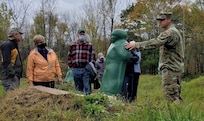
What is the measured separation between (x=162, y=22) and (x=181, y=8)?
4410cm

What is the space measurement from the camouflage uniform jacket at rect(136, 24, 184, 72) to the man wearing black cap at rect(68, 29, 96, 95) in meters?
2.47

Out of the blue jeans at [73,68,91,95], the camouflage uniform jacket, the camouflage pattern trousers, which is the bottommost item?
the blue jeans at [73,68,91,95]

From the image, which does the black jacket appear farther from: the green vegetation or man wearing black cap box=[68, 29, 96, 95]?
the green vegetation

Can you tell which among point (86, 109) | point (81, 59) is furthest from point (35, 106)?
point (81, 59)

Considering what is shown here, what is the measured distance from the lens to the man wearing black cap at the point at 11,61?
23.6 feet

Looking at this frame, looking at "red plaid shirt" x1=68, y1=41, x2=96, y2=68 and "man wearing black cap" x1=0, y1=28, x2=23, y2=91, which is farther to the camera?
"red plaid shirt" x1=68, y1=41, x2=96, y2=68

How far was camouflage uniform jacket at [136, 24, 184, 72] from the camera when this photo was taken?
6.30m

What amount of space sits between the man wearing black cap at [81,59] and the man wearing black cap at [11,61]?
1572 millimetres

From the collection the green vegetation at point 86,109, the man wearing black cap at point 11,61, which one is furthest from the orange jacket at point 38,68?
the green vegetation at point 86,109

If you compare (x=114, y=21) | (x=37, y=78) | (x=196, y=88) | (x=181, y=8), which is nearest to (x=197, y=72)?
(x=181, y=8)

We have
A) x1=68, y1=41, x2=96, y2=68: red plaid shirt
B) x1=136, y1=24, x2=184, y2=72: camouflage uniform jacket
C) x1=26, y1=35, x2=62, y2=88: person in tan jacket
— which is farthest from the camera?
x1=68, y1=41, x2=96, y2=68: red plaid shirt

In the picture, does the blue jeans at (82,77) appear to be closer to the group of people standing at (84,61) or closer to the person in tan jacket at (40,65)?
the group of people standing at (84,61)

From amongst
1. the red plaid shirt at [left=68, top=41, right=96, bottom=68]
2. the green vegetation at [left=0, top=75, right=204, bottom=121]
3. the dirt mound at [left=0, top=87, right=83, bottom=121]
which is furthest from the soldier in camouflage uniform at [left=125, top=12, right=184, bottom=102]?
the red plaid shirt at [left=68, top=41, right=96, bottom=68]

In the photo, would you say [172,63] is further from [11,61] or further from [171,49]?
[11,61]
